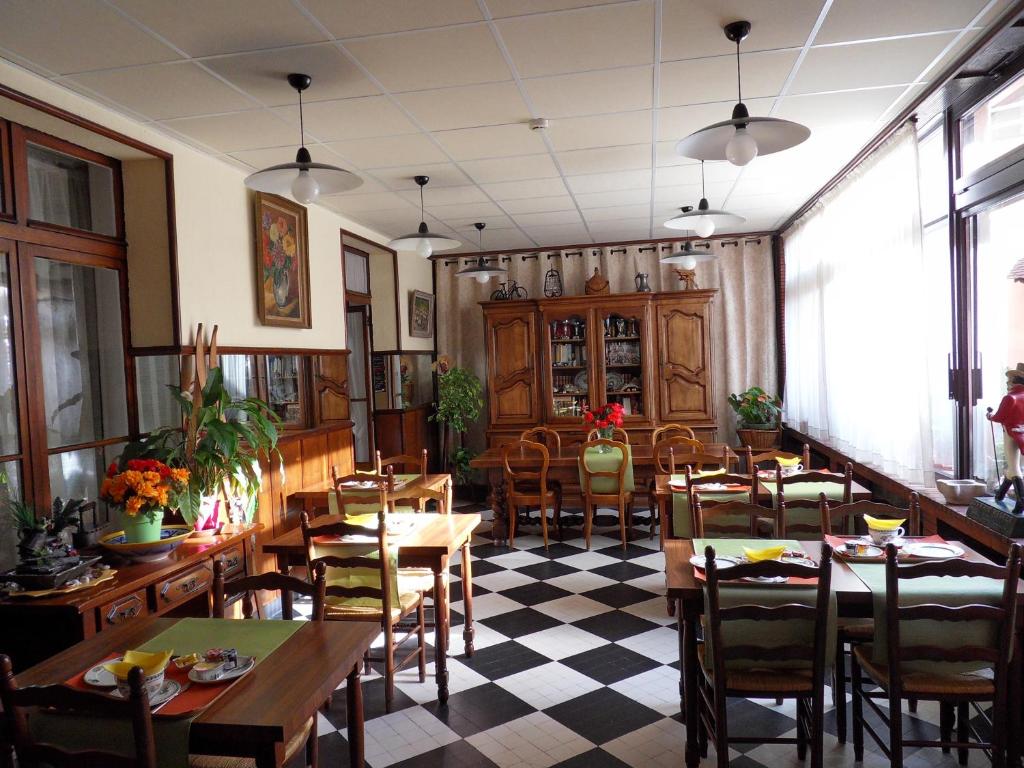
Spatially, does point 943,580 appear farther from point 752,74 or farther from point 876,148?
point 876,148

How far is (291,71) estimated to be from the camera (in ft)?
11.0

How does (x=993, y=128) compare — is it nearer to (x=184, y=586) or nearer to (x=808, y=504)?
(x=808, y=504)

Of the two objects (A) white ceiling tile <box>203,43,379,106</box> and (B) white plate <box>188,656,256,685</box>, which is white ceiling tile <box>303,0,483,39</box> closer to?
(A) white ceiling tile <box>203,43,379,106</box>

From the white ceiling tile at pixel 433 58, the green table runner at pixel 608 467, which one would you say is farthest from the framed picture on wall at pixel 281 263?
the green table runner at pixel 608 467

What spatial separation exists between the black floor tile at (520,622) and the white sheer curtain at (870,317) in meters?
2.41

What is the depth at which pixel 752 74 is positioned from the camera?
360 cm

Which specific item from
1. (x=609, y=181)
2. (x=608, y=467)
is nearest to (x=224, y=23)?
(x=609, y=181)

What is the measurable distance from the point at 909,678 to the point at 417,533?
2.23m

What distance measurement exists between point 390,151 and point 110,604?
311cm

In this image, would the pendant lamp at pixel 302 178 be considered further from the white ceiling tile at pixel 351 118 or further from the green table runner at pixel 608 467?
the green table runner at pixel 608 467

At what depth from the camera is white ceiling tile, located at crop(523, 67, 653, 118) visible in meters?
3.56

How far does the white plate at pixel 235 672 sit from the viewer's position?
197 centimetres

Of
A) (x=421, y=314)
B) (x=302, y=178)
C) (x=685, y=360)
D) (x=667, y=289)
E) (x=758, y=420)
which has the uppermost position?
(x=302, y=178)

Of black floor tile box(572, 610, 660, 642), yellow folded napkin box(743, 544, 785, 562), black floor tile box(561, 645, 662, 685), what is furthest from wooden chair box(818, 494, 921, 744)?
black floor tile box(572, 610, 660, 642)
